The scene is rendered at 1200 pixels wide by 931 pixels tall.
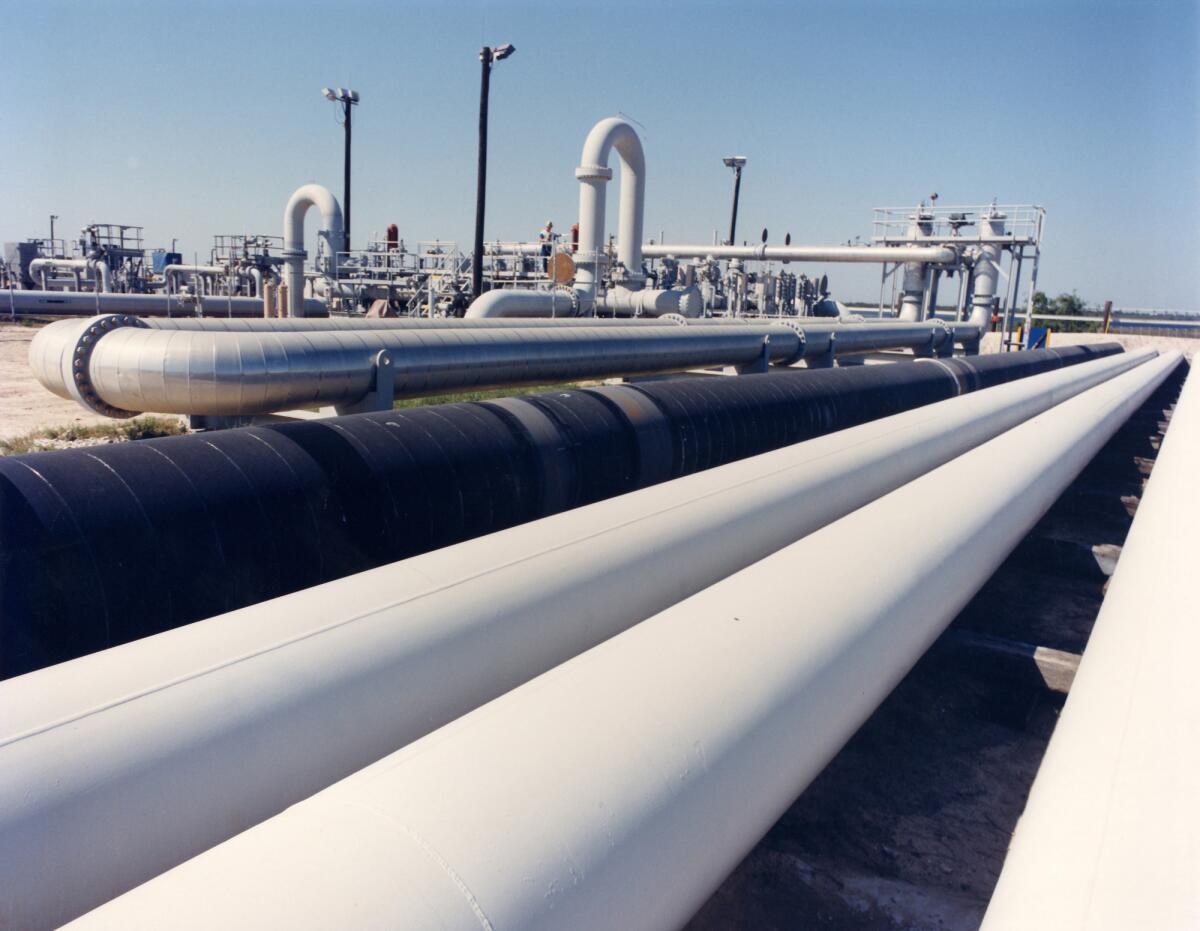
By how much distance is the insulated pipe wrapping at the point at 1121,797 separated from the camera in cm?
164

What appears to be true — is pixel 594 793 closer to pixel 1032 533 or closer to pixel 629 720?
pixel 629 720

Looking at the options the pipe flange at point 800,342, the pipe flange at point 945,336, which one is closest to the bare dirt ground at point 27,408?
the pipe flange at point 800,342

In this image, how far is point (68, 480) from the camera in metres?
3.51

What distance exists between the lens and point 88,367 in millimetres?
7199

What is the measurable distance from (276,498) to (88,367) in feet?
13.9

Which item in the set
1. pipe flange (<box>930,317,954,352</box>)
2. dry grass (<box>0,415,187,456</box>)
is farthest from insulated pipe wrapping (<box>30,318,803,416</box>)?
pipe flange (<box>930,317,954,352</box>)

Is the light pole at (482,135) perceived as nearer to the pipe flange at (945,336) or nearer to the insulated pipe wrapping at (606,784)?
the pipe flange at (945,336)

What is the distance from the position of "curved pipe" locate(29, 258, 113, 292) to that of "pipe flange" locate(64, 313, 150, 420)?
84.0 ft

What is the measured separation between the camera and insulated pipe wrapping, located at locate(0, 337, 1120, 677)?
3.30 meters

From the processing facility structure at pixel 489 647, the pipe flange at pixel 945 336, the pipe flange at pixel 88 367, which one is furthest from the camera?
the pipe flange at pixel 945 336

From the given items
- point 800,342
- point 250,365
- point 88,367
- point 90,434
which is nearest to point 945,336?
point 800,342

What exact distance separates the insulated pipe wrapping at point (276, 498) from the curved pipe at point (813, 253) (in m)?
21.8

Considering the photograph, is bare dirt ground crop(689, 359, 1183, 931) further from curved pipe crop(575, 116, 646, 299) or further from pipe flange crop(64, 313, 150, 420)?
curved pipe crop(575, 116, 646, 299)

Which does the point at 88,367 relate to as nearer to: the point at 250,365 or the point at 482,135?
the point at 250,365
